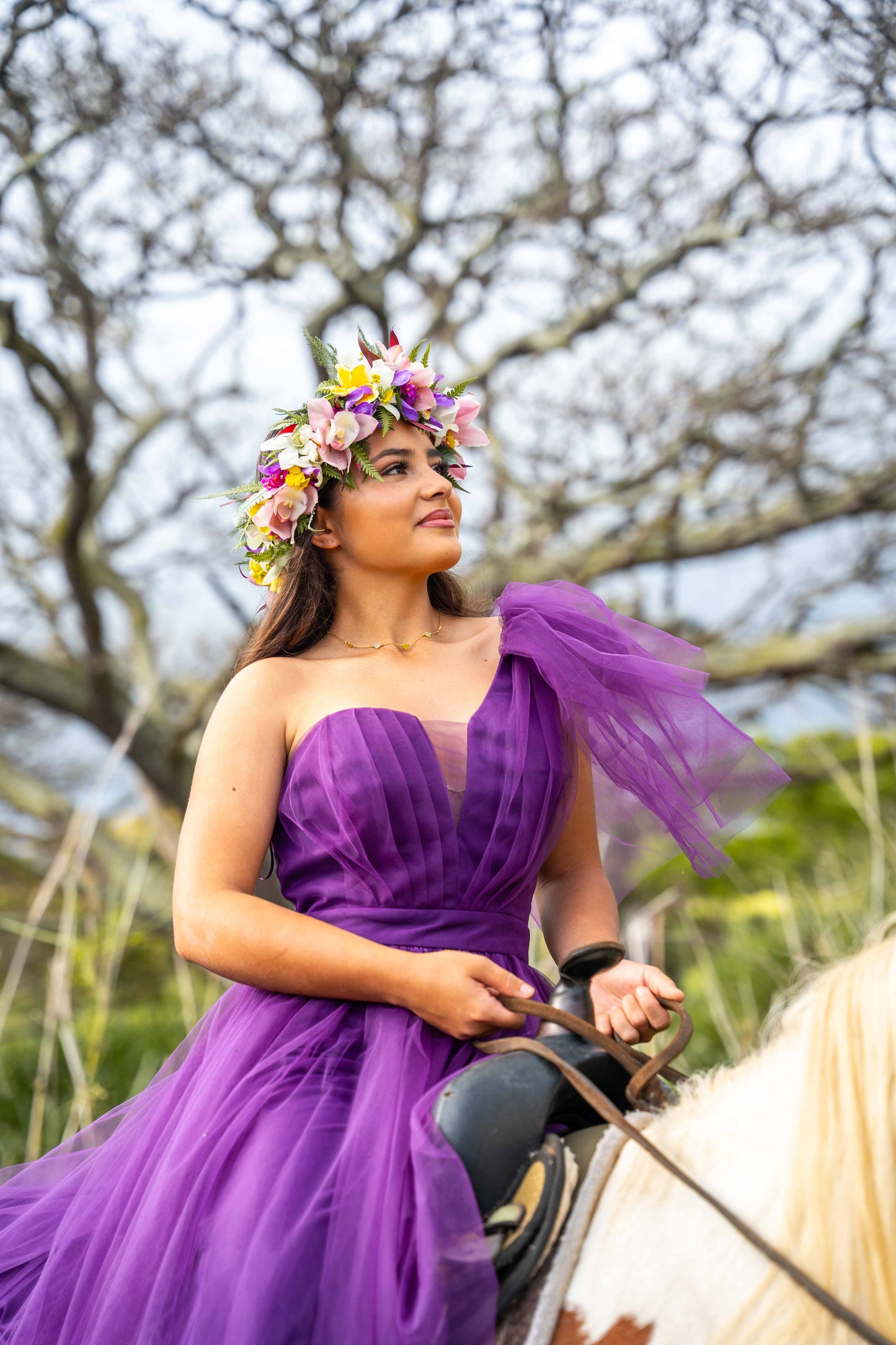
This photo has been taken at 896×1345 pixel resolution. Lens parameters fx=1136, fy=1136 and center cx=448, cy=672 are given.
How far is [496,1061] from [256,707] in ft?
2.39

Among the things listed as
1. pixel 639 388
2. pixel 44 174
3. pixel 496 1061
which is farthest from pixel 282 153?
pixel 496 1061

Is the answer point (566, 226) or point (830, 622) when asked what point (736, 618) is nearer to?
point (830, 622)

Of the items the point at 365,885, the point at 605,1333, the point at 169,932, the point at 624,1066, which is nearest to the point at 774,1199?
the point at 605,1333

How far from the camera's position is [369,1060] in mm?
1531

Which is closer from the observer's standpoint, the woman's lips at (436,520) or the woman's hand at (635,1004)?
the woman's hand at (635,1004)

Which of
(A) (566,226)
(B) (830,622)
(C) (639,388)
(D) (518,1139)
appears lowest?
(D) (518,1139)

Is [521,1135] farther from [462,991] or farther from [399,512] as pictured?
[399,512]

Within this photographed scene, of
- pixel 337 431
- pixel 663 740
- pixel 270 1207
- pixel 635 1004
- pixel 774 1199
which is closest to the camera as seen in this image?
pixel 774 1199

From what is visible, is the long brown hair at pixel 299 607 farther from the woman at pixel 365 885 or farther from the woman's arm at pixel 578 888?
the woman's arm at pixel 578 888

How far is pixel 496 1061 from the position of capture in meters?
1.39

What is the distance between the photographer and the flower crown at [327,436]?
2080 mm

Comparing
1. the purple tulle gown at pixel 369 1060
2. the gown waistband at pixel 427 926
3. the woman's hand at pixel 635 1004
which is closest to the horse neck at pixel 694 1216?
the purple tulle gown at pixel 369 1060

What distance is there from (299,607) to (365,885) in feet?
1.98

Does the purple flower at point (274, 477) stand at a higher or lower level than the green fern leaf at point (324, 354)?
lower
